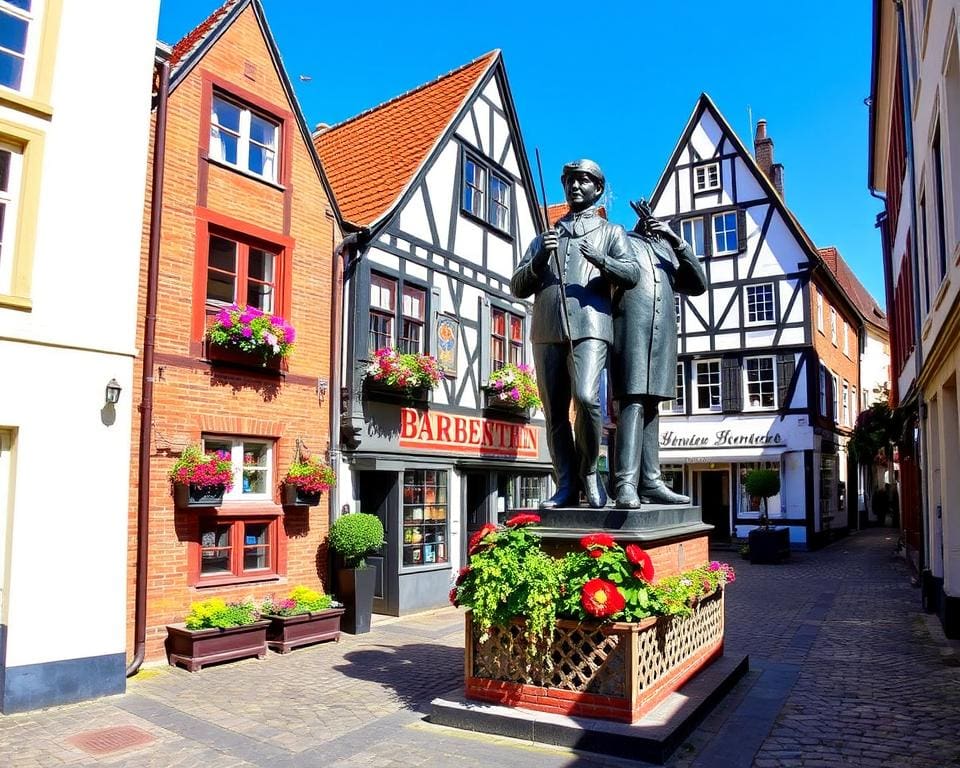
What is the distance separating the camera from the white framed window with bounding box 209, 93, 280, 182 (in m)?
10.1

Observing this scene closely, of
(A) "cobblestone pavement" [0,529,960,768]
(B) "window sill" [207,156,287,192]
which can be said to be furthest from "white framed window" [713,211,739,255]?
(B) "window sill" [207,156,287,192]

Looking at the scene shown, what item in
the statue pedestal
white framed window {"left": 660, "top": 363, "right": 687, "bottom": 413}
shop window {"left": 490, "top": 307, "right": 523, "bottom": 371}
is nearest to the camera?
the statue pedestal

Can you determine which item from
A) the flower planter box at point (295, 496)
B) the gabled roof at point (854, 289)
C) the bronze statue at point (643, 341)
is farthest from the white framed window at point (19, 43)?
the gabled roof at point (854, 289)

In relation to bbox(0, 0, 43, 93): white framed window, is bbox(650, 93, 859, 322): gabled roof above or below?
above

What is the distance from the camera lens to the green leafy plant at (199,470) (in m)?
8.73

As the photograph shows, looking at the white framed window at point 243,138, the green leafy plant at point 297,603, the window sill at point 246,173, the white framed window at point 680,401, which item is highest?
the white framed window at point 243,138

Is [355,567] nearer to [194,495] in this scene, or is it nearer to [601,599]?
[194,495]

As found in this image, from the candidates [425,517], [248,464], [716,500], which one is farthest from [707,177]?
[248,464]

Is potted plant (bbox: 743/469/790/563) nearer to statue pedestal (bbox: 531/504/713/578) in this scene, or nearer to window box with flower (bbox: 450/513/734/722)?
statue pedestal (bbox: 531/504/713/578)

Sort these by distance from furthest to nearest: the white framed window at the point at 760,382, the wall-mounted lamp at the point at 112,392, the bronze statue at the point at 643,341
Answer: the white framed window at the point at 760,382
the wall-mounted lamp at the point at 112,392
the bronze statue at the point at 643,341

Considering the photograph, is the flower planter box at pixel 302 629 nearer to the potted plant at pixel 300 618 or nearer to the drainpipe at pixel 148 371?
the potted plant at pixel 300 618

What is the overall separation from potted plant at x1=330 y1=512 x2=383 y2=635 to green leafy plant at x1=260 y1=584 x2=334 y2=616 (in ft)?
1.60

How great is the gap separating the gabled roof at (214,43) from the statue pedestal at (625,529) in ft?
23.1

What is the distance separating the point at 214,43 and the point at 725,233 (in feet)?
61.9
